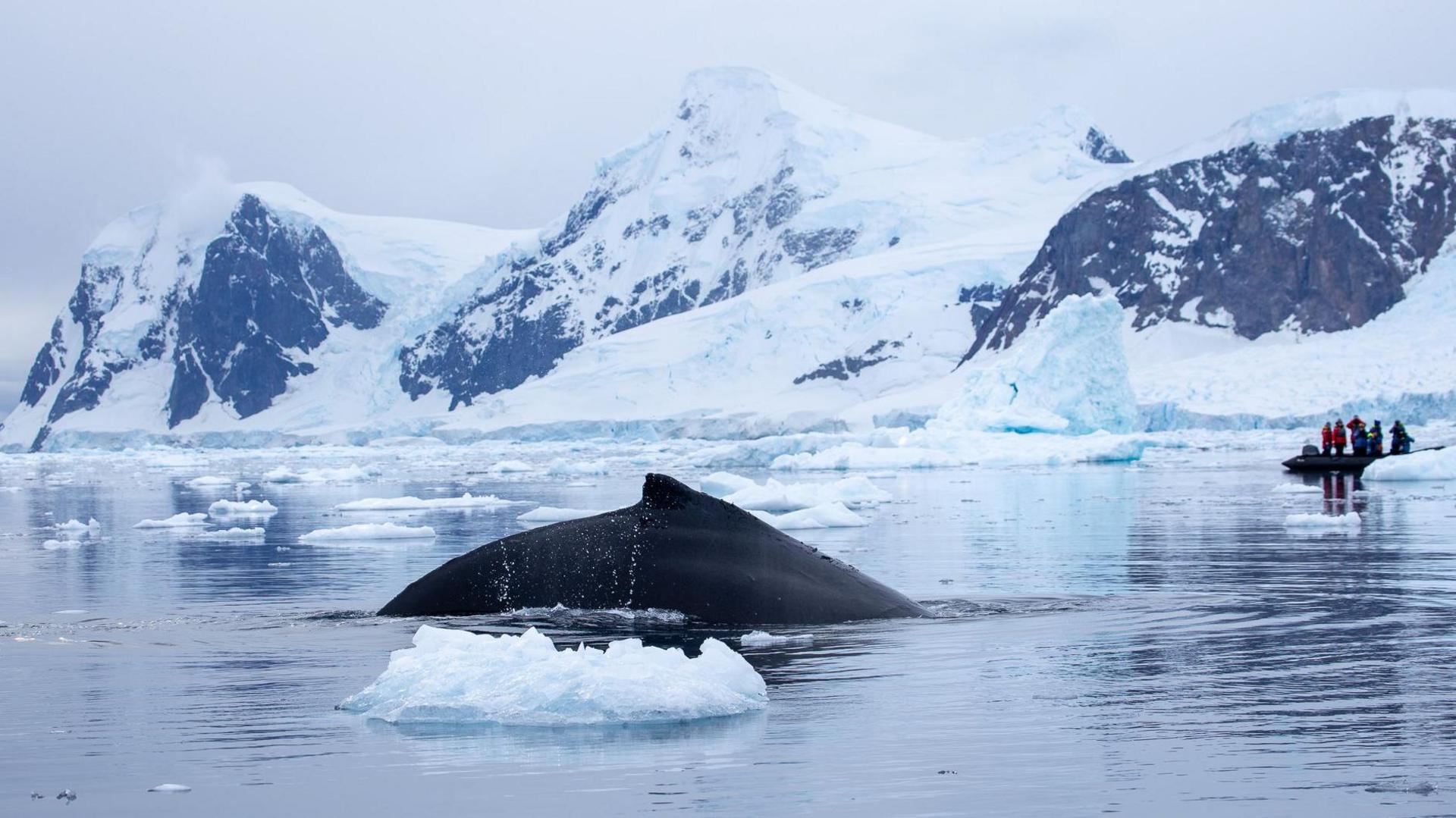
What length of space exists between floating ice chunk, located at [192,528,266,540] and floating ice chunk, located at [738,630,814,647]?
13.6 metres

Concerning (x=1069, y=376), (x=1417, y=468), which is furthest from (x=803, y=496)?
(x=1069, y=376)

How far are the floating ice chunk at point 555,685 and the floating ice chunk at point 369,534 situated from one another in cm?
1356

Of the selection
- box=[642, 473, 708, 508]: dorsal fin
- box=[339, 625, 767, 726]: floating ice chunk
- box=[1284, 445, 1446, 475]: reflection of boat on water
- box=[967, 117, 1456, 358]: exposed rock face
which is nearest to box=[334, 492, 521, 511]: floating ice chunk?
box=[1284, 445, 1446, 475]: reflection of boat on water

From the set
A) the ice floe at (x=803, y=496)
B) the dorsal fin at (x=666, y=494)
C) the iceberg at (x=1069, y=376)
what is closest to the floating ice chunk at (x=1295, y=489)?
the ice floe at (x=803, y=496)

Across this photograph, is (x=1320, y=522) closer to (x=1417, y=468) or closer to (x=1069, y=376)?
(x=1417, y=468)

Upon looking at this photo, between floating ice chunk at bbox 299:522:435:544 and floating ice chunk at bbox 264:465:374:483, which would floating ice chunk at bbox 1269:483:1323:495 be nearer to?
floating ice chunk at bbox 299:522:435:544

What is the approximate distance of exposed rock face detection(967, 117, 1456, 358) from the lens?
11969 centimetres

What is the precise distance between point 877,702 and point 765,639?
1.88m

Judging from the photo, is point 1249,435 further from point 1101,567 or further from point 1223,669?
point 1223,669

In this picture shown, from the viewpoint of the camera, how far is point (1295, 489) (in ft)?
97.2

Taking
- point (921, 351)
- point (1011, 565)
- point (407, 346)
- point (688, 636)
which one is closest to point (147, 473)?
point (1011, 565)

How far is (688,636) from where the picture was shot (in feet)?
28.3

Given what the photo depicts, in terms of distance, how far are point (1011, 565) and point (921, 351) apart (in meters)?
119

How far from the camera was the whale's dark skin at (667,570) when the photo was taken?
9164mm
